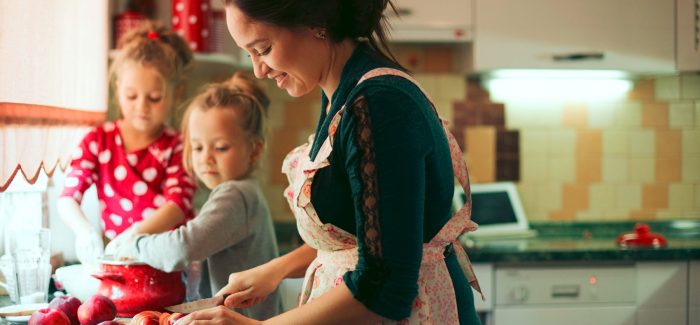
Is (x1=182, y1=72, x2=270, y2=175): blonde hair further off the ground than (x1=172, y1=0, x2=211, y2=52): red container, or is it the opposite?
(x1=172, y1=0, x2=211, y2=52): red container

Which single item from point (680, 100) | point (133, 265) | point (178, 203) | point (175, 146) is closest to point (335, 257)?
point (133, 265)

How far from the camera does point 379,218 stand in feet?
3.38

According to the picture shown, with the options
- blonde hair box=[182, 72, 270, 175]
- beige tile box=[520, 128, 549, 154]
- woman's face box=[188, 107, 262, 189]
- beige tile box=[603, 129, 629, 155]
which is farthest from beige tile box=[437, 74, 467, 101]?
woman's face box=[188, 107, 262, 189]

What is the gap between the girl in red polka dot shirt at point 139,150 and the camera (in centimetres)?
219

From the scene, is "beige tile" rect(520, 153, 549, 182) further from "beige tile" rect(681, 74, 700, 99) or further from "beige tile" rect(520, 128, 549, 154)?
"beige tile" rect(681, 74, 700, 99)

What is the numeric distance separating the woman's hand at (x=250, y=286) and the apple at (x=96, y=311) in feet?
0.59

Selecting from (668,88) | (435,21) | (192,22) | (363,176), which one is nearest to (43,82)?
(363,176)

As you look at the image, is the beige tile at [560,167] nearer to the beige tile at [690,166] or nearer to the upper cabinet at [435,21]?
the beige tile at [690,166]

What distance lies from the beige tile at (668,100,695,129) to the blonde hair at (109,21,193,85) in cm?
187

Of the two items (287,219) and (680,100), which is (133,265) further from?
(680,100)

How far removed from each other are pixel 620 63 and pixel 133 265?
6.30 ft

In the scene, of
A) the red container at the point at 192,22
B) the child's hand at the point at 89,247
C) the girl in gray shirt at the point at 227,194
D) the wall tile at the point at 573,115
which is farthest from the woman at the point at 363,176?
the wall tile at the point at 573,115

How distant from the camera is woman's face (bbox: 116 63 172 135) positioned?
2.19 m

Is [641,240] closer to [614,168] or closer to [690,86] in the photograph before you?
[614,168]
